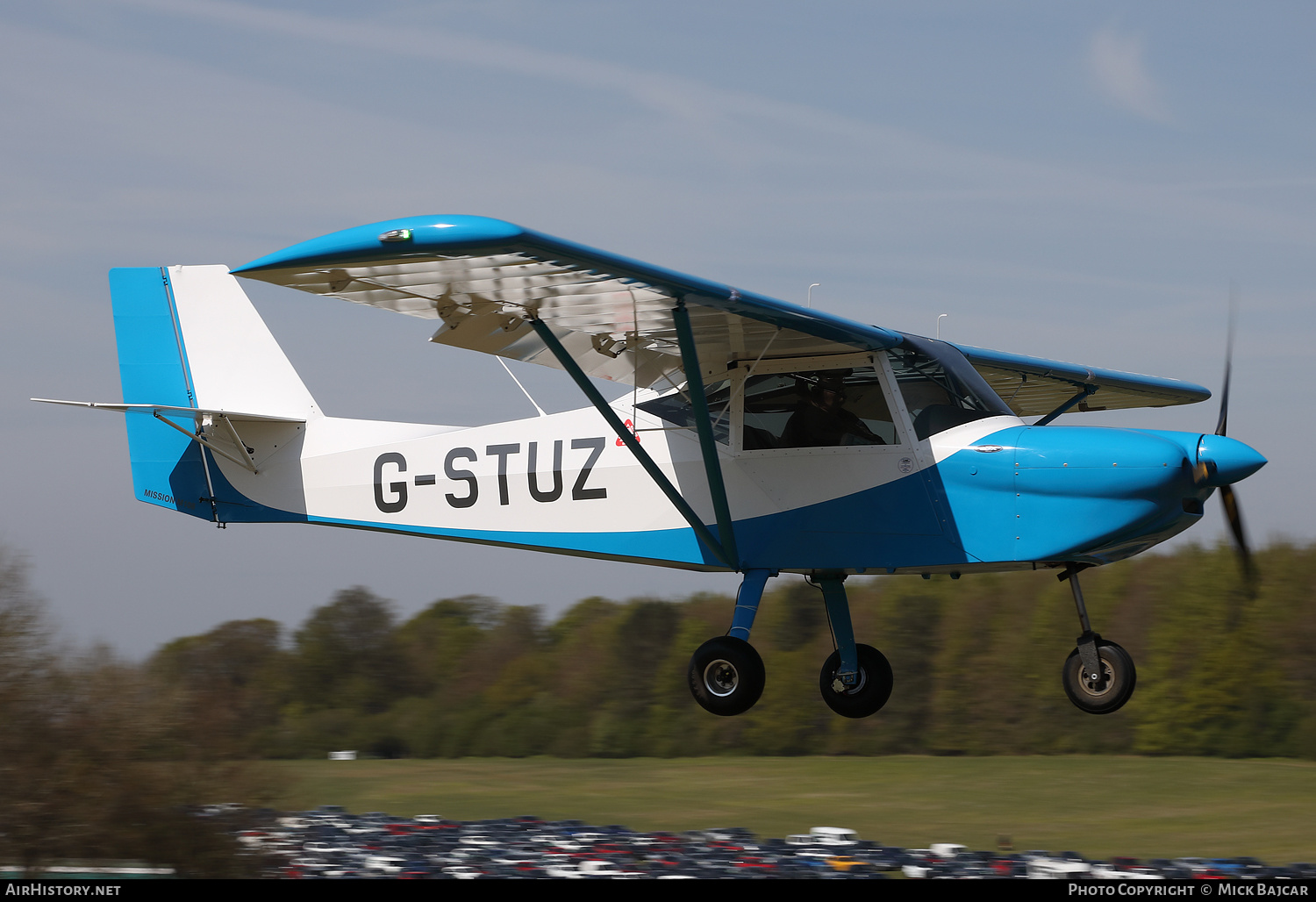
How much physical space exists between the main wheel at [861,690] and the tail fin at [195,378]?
533 centimetres

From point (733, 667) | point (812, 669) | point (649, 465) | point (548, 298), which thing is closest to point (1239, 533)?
point (733, 667)

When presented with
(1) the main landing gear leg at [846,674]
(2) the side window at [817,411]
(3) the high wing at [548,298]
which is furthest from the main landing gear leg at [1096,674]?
(3) the high wing at [548,298]

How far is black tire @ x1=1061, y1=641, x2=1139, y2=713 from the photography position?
8570 mm

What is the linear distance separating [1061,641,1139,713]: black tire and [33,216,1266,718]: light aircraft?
0.05 feet

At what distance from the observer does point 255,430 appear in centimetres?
1198

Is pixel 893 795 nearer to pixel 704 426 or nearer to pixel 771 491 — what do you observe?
pixel 771 491

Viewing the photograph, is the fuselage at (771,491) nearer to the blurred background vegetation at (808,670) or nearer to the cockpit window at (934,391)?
the cockpit window at (934,391)

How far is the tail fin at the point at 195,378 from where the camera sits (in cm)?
1195

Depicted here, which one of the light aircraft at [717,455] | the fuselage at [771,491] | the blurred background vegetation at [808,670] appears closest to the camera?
the light aircraft at [717,455]

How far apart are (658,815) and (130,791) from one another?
44.0 meters

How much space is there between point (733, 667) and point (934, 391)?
2595mm

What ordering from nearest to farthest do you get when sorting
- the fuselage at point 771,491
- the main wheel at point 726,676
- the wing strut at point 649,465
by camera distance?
the fuselage at point 771,491, the wing strut at point 649,465, the main wheel at point 726,676

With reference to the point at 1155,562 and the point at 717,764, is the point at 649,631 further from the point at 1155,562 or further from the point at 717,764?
the point at 1155,562

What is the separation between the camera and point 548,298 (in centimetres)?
814
